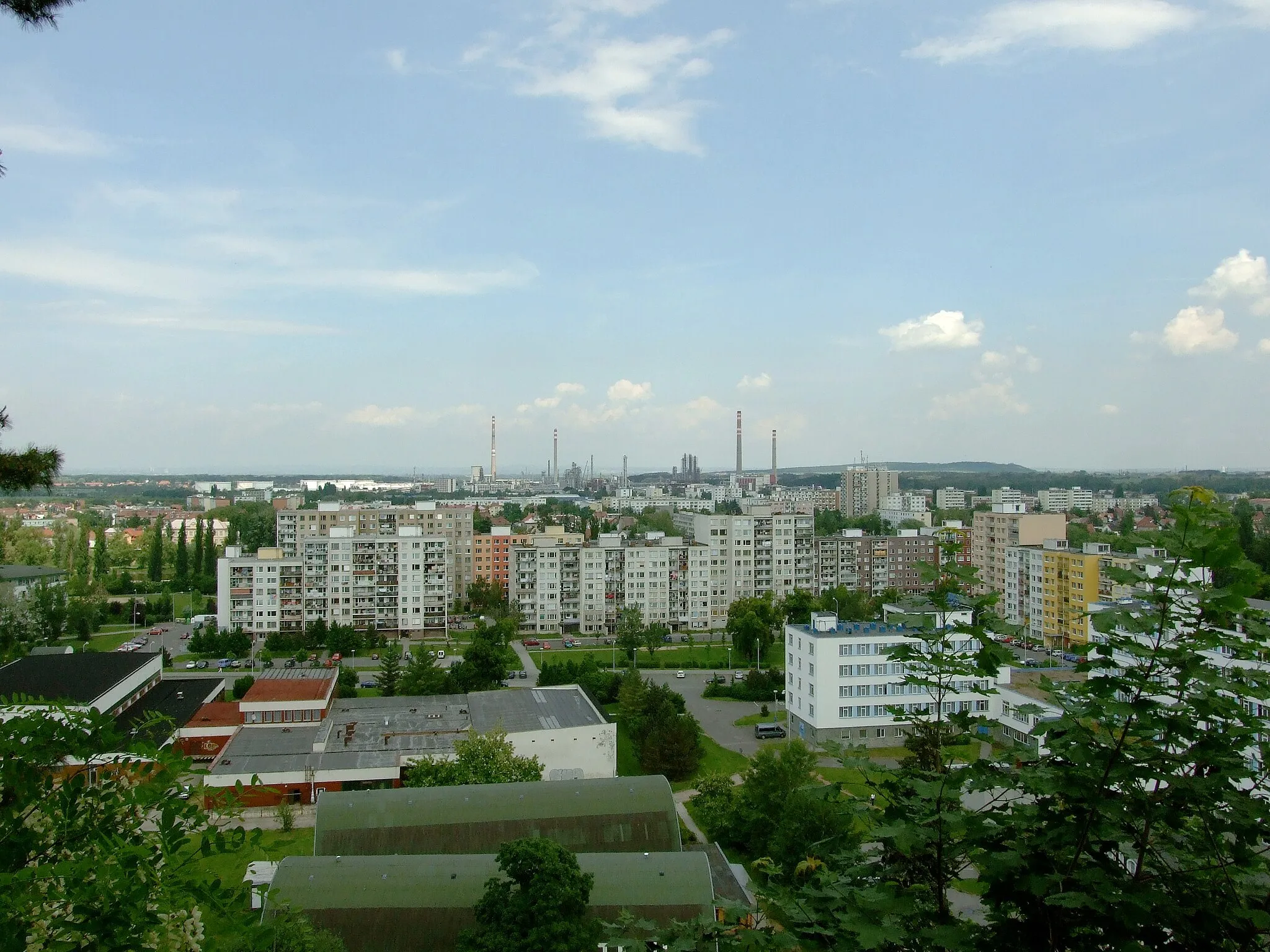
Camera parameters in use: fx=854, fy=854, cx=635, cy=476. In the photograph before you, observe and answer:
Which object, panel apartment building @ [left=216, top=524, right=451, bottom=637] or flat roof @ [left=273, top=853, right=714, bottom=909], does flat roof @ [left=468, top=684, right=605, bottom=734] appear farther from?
panel apartment building @ [left=216, top=524, right=451, bottom=637]

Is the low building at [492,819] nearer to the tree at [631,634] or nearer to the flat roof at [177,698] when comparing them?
the flat roof at [177,698]

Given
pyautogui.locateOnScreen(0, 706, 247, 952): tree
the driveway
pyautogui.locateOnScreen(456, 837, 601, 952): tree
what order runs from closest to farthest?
pyautogui.locateOnScreen(0, 706, 247, 952): tree → pyautogui.locateOnScreen(456, 837, 601, 952): tree → the driveway

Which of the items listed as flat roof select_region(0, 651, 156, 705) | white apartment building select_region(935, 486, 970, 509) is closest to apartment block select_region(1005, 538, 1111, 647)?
flat roof select_region(0, 651, 156, 705)

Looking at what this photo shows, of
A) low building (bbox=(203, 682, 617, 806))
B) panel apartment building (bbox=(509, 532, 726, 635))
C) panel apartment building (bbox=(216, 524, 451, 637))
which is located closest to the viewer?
low building (bbox=(203, 682, 617, 806))

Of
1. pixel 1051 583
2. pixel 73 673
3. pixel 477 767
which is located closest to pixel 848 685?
pixel 477 767

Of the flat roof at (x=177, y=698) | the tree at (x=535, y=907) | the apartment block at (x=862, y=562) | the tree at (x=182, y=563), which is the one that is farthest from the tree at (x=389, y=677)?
the tree at (x=182, y=563)

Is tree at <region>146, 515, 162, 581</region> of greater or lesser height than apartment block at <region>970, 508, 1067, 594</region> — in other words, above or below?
below

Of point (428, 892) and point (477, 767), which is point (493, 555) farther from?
point (428, 892)
